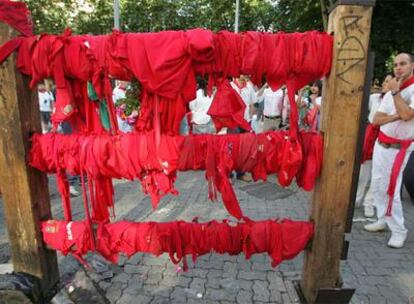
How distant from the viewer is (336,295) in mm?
2377

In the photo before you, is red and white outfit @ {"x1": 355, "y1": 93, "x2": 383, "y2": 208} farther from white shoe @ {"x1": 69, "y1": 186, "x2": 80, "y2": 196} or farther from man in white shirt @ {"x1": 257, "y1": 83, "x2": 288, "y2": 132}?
white shoe @ {"x1": 69, "y1": 186, "x2": 80, "y2": 196}

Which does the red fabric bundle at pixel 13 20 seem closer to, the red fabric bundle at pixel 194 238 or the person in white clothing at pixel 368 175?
the red fabric bundle at pixel 194 238

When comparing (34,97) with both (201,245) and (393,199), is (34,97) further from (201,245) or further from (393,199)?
(393,199)

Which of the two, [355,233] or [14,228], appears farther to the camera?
[355,233]

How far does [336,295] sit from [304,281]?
24 cm

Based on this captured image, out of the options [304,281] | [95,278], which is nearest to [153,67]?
[304,281]

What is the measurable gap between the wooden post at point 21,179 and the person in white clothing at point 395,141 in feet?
11.5

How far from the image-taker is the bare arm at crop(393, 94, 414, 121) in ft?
11.5

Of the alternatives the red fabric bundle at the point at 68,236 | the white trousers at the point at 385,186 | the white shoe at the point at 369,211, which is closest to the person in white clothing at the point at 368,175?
the white shoe at the point at 369,211

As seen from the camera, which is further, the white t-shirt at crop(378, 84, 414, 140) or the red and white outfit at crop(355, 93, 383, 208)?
the red and white outfit at crop(355, 93, 383, 208)

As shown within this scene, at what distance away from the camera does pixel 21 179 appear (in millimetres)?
2289

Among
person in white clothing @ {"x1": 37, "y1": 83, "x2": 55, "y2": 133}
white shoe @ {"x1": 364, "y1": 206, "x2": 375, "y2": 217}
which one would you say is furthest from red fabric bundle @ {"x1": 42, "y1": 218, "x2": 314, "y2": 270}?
person in white clothing @ {"x1": 37, "y1": 83, "x2": 55, "y2": 133}

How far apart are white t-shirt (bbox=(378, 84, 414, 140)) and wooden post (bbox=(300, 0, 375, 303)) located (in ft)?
6.34

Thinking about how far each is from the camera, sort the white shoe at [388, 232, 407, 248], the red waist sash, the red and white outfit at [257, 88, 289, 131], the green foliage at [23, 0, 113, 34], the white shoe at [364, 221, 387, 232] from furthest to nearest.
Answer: the green foliage at [23, 0, 113, 34] → the red and white outfit at [257, 88, 289, 131] → the red waist sash → the white shoe at [364, 221, 387, 232] → the white shoe at [388, 232, 407, 248]
